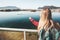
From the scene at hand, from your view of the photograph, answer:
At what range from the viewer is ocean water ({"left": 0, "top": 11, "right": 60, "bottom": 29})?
403cm

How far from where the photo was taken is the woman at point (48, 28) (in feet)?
13.0

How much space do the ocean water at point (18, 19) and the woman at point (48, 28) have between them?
0.27ft

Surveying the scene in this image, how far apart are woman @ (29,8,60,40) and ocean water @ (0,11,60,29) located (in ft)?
0.27

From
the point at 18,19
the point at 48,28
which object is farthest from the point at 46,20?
the point at 18,19

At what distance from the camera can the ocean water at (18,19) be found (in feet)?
13.2

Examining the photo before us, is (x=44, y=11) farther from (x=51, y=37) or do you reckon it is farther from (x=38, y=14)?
(x=51, y=37)

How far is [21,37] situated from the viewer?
4152 millimetres

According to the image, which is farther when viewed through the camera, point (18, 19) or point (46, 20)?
point (18, 19)

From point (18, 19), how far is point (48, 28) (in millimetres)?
564

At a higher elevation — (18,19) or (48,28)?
(18,19)

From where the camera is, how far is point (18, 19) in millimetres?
4078

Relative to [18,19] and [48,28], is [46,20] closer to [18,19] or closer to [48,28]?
[48,28]

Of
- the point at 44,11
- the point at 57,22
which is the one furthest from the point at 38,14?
the point at 57,22

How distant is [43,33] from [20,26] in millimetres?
446
